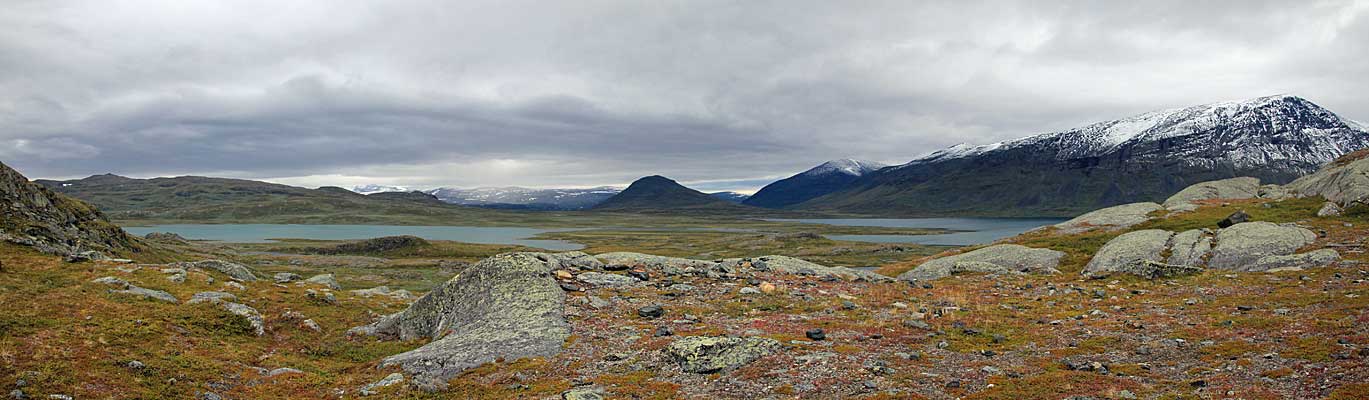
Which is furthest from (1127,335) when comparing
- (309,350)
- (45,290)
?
(45,290)

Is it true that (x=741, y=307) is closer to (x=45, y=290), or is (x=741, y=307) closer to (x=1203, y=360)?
(x=1203, y=360)

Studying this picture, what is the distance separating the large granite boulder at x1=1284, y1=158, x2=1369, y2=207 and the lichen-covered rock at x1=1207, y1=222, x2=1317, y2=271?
13853mm

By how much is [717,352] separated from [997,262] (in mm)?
35225

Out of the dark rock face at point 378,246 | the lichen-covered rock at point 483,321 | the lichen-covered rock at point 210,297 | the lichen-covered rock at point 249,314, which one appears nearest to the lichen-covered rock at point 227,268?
the lichen-covered rock at point 210,297

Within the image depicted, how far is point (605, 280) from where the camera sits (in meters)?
28.4

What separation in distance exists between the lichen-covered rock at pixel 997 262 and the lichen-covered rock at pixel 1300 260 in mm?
10917

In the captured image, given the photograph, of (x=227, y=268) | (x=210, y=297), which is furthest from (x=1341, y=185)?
(x=227, y=268)

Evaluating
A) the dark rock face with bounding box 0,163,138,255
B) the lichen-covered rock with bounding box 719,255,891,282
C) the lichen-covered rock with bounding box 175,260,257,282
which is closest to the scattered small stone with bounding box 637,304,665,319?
the lichen-covered rock with bounding box 719,255,891,282

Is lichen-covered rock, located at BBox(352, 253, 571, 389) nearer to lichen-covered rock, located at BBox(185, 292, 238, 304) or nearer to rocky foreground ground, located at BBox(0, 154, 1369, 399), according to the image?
rocky foreground ground, located at BBox(0, 154, 1369, 399)

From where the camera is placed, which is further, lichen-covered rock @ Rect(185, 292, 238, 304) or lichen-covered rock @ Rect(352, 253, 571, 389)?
lichen-covered rock @ Rect(185, 292, 238, 304)

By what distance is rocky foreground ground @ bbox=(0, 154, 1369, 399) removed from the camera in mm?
14211

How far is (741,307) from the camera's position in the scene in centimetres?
2488

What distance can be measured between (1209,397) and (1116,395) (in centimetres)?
152

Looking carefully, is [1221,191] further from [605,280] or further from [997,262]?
[605,280]
